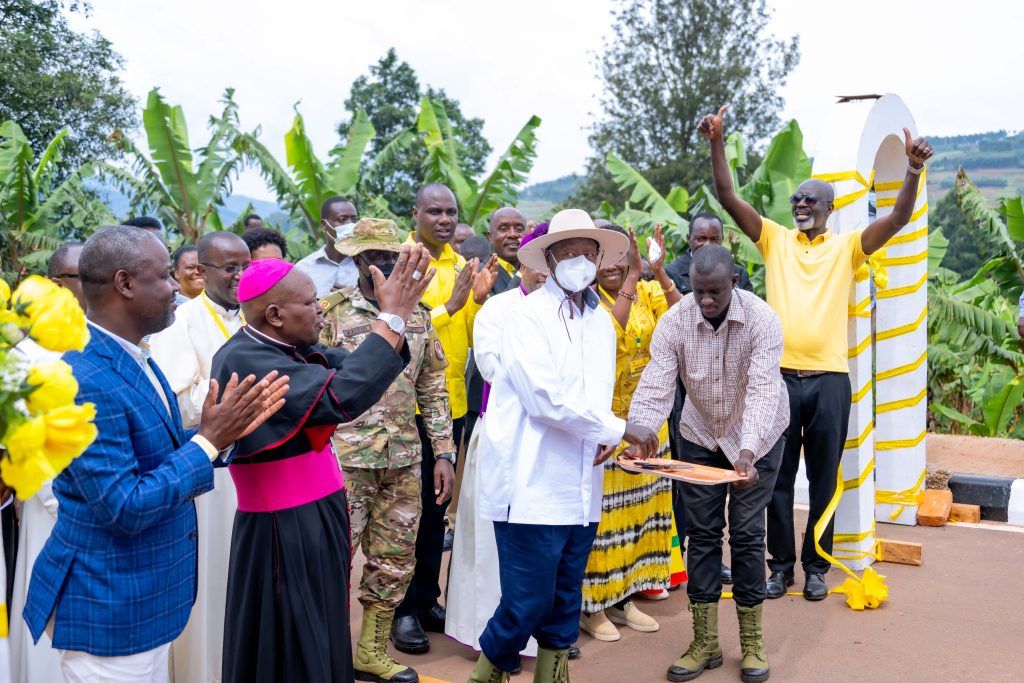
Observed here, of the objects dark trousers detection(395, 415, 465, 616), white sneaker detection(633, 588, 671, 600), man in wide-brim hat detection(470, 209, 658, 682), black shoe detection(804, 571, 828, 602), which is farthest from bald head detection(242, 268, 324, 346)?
black shoe detection(804, 571, 828, 602)

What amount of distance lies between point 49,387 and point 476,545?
11.1 feet

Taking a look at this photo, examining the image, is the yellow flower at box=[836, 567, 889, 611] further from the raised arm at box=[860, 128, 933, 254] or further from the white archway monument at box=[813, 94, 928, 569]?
the raised arm at box=[860, 128, 933, 254]

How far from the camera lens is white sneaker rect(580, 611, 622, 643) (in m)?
5.33

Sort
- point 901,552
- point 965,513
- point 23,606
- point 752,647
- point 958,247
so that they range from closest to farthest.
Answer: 1. point 23,606
2. point 752,647
3. point 901,552
4. point 965,513
5. point 958,247

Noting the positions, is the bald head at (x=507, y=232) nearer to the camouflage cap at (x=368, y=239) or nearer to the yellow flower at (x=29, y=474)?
the camouflage cap at (x=368, y=239)

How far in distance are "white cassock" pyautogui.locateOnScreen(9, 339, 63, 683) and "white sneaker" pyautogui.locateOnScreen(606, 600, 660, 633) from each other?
10.3 ft

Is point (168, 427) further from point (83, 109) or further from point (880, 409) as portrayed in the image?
Result: point (83, 109)

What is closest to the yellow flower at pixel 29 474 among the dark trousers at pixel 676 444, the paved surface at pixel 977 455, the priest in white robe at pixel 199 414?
the priest in white robe at pixel 199 414

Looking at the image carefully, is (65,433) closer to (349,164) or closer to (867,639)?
(867,639)

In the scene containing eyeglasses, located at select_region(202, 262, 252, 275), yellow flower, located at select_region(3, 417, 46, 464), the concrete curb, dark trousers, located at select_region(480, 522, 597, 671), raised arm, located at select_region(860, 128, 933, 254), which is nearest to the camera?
yellow flower, located at select_region(3, 417, 46, 464)

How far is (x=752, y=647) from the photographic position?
480 cm

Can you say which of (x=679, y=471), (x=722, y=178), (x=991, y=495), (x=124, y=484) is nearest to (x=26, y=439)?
(x=124, y=484)

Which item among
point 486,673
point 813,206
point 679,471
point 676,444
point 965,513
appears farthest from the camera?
point 965,513

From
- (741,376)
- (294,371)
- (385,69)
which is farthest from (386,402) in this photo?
(385,69)
